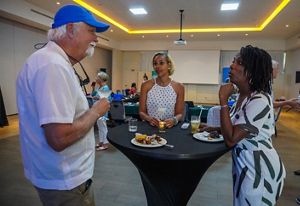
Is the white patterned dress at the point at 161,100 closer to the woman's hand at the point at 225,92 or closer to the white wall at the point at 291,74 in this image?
the woman's hand at the point at 225,92

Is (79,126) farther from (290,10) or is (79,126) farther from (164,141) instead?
(290,10)

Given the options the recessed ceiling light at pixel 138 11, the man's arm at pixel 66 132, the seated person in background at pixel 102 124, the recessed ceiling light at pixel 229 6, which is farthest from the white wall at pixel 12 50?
the man's arm at pixel 66 132

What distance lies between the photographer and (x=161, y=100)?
2172mm

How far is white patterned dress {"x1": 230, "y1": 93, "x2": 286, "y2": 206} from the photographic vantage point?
49.3 inches

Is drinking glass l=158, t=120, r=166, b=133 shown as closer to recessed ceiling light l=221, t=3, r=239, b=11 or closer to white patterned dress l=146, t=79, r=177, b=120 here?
white patterned dress l=146, t=79, r=177, b=120

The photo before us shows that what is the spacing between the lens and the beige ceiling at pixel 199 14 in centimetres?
634

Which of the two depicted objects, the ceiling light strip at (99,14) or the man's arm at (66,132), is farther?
the ceiling light strip at (99,14)

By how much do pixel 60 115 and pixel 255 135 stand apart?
3.24 feet

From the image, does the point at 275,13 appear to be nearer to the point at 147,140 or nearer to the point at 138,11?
the point at 138,11

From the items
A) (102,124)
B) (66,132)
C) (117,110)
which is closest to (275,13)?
(117,110)

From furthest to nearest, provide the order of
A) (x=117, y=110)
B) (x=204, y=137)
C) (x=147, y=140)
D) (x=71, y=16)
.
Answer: (x=117, y=110) < (x=204, y=137) < (x=147, y=140) < (x=71, y=16)

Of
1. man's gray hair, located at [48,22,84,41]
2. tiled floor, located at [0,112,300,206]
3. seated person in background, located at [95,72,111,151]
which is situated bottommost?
tiled floor, located at [0,112,300,206]

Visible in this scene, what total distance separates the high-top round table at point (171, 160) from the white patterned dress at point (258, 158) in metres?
0.15

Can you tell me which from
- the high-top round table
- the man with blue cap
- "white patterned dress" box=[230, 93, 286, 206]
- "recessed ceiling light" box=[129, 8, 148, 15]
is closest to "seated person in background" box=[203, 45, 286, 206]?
"white patterned dress" box=[230, 93, 286, 206]
